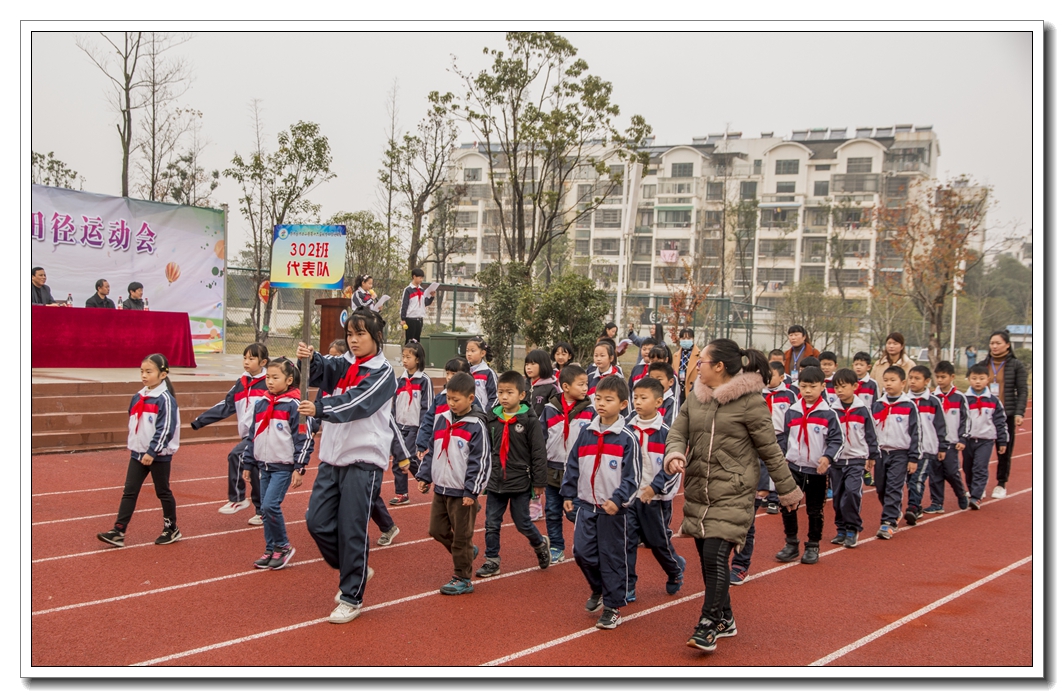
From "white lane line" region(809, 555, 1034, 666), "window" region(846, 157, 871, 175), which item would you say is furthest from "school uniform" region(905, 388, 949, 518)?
Answer: "window" region(846, 157, 871, 175)

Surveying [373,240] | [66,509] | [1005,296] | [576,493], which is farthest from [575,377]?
[1005,296]

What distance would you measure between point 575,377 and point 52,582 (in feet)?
12.5

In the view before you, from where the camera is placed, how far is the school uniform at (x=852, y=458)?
6785 mm

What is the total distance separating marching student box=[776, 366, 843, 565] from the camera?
6.38 meters

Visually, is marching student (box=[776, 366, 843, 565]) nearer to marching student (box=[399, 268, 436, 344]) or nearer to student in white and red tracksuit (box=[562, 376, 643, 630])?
student in white and red tracksuit (box=[562, 376, 643, 630])

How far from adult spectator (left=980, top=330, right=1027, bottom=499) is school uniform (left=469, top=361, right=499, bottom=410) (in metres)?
5.69

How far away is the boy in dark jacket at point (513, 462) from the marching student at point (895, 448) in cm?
350

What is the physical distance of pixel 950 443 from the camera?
28.1ft

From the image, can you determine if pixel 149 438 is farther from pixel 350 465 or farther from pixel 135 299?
pixel 135 299

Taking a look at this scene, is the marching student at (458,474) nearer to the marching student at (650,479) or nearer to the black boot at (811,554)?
Result: the marching student at (650,479)

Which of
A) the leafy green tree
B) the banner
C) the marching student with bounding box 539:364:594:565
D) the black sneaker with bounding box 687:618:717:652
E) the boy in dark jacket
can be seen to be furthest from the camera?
the leafy green tree

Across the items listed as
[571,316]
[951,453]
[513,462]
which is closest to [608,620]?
[513,462]
